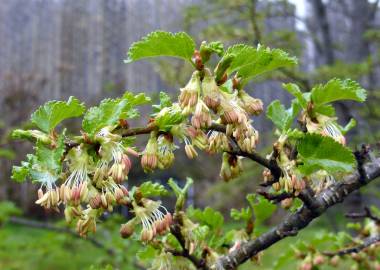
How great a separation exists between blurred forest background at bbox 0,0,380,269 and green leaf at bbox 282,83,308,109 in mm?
479

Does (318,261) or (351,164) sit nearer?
(351,164)

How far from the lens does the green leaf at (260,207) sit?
103 cm

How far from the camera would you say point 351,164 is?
80 centimetres

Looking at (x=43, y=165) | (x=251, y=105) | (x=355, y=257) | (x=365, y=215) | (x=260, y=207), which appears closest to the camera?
(x=43, y=165)

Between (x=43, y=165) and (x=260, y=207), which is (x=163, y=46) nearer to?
(x=43, y=165)

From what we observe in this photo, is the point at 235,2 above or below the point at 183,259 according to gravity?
above

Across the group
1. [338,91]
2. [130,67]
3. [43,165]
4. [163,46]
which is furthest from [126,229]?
[130,67]

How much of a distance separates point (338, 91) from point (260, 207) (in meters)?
0.33

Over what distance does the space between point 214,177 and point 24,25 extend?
1069 cm

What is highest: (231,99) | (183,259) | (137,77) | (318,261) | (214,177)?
(231,99)

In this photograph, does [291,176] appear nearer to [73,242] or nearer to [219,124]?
[219,124]

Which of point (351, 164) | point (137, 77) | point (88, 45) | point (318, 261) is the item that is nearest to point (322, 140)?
point (351, 164)

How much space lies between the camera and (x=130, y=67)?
595 inches

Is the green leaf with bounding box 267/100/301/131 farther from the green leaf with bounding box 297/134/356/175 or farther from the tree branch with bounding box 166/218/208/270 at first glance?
the tree branch with bounding box 166/218/208/270
